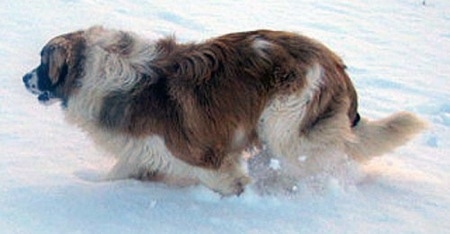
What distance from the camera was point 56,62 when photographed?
4227 mm

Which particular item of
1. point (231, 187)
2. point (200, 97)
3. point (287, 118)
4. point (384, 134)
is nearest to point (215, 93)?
point (200, 97)

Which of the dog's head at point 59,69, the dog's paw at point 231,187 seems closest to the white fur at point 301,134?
the dog's paw at point 231,187

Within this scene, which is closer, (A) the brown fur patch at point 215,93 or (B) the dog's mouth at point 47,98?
(A) the brown fur patch at point 215,93

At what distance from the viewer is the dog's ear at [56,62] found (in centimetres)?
422

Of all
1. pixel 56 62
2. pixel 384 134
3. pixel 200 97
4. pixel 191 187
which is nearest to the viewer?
pixel 200 97

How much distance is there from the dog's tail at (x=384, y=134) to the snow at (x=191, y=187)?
176 mm

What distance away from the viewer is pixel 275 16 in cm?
985

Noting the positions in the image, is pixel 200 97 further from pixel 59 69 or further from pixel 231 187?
pixel 59 69

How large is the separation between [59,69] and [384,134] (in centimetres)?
237

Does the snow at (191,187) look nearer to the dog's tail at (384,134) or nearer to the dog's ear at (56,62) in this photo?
the dog's tail at (384,134)

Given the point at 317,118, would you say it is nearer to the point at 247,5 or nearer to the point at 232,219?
the point at 232,219

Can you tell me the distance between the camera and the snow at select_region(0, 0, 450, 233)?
150 inches

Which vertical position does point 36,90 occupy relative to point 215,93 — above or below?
below

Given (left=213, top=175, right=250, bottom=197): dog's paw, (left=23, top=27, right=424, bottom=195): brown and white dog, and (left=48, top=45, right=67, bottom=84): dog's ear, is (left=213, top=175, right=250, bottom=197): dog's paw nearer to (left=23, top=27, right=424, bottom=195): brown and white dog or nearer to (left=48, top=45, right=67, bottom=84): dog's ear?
(left=23, top=27, right=424, bottom=195): brown and white dog
